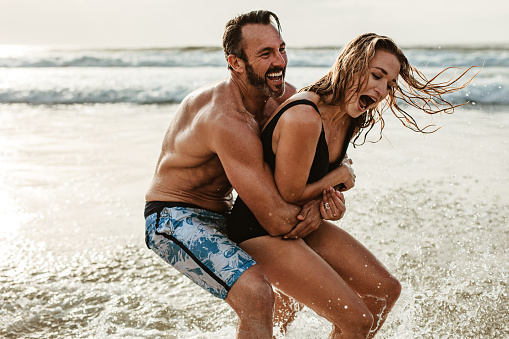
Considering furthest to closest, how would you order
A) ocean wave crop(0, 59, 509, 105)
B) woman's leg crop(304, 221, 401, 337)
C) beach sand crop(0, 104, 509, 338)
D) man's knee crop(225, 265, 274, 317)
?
1. ocean wave crop(0, 59, 509, 105)
2. beach sand crop(0, 104, 509, 338)
3. woman's leg crop(304, 221, 401, 337)
4. man's knee crop(225, 265, 274, 317)

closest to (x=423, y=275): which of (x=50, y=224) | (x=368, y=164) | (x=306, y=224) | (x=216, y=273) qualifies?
(x=306, y=224)

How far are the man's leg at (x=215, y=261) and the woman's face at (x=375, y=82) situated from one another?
3.37 feet

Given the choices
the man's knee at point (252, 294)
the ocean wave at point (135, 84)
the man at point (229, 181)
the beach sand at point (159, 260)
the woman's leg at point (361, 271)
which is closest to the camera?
the man's knee at point (252, 294)

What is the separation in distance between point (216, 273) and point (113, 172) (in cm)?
486

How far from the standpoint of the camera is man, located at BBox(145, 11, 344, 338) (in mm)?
2971

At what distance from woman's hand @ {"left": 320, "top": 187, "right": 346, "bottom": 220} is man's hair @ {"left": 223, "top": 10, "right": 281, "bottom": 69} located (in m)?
0.95

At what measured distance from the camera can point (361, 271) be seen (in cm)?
327

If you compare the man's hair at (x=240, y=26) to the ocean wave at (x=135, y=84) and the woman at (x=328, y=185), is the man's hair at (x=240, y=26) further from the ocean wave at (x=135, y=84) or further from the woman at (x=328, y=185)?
the ocean wave at (x=135, y=84)

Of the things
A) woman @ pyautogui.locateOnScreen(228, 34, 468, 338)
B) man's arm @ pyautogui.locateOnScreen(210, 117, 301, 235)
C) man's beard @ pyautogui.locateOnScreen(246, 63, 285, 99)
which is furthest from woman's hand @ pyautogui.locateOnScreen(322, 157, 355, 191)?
man's beard @ pyautogui.locateOnScreen(246, 63, 285, 99)

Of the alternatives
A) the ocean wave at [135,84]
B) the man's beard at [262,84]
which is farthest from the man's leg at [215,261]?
the ocean wave at [135,84]

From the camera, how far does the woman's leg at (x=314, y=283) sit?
9.69 feet

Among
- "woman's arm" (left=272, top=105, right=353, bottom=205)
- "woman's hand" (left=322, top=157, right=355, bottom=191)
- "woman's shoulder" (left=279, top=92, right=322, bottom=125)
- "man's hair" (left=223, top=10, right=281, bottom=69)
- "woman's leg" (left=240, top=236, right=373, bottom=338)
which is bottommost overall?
"woman's leg" (left=240, top=236, right=373, bottom=338)

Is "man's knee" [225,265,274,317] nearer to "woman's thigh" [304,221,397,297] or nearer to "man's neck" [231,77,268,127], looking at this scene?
"woman's thigh" [304,221,397,297]

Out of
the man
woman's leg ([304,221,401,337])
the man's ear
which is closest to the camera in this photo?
the man
